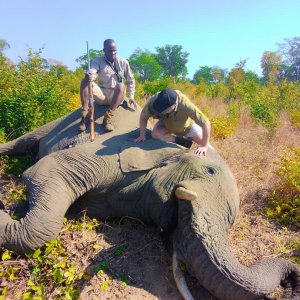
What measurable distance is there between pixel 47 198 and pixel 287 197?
320 cm

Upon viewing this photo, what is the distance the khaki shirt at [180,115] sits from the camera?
14.5 ft

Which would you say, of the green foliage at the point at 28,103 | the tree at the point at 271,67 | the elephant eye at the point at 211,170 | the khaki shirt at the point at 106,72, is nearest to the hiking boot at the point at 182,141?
the elephant eye at the point at 211,170

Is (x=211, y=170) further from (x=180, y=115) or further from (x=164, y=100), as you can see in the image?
(x=180, y=115)

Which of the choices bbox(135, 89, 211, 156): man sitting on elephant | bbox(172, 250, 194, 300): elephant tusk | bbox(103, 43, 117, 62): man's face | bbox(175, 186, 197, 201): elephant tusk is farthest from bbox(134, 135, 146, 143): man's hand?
bbox(103, 43, 117, 62): man's face

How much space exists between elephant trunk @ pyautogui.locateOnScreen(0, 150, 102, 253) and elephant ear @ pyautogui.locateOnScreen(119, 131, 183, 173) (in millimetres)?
371

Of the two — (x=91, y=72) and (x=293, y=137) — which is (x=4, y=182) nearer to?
(x=91, y=72)

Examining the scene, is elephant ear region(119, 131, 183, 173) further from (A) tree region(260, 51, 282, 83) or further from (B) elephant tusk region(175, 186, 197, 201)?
(A) tree region(260, 51, 282, 83)

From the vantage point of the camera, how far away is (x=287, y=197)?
5176 millimetres

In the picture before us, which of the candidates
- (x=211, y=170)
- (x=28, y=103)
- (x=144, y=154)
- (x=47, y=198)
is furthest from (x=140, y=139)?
(x=28, y=103)

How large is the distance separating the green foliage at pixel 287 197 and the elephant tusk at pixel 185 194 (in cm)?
207

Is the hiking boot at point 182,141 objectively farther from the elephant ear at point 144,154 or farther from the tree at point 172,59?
the tree at point 172,59

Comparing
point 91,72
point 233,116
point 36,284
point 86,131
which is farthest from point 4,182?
point 233,116

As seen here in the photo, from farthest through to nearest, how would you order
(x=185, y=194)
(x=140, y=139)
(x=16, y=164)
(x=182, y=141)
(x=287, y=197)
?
(x=16, y=164), (x=287, y=197), (x=182, y=141), (x=140, y=139), (x=185, y=194)

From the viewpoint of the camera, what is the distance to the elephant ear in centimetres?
393
